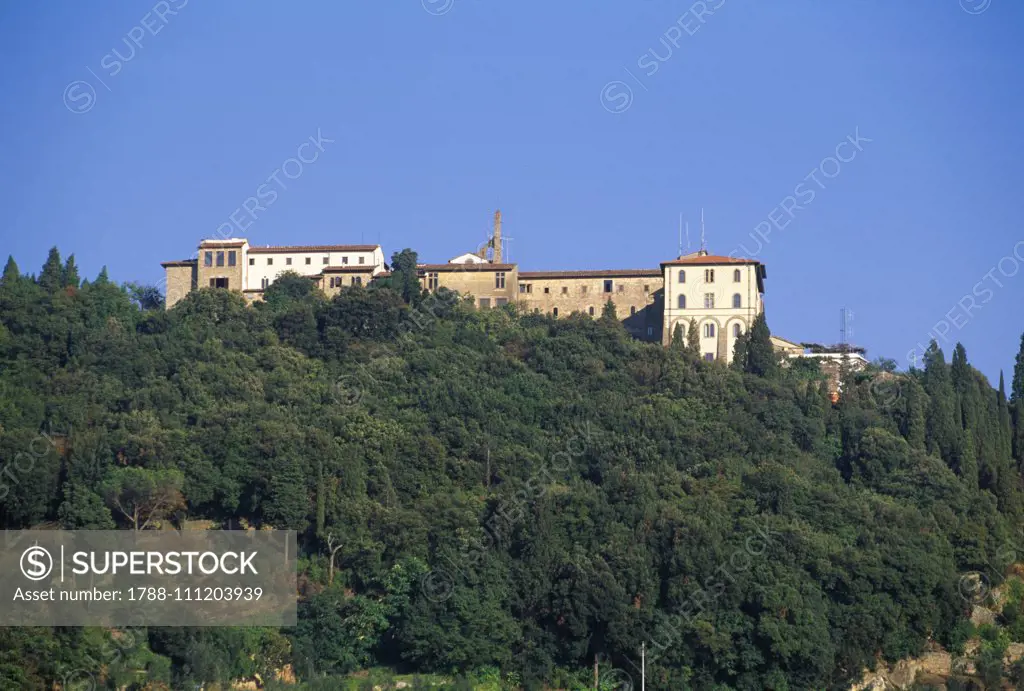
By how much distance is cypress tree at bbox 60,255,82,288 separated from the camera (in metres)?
84.8

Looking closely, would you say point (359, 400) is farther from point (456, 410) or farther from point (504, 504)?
point (504, 504)

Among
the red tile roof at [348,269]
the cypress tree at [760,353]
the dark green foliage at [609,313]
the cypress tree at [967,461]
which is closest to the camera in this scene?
the cypress tree at [967,461]

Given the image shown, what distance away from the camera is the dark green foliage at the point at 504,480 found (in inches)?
2346

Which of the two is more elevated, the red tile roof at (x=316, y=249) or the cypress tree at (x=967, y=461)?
the red tile roof at (x=316, y=249)

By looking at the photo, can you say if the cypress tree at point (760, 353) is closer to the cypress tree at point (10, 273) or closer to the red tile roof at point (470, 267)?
the red tile roof at point (470, 267)

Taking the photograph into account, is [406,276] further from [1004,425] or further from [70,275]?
[1004,425]

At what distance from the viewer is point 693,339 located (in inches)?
3118

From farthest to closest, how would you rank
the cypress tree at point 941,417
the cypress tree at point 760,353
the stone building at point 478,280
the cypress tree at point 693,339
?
the stone building at point 478,280
the cypress tree at point 693,339
the cypress tree at point 760,353
the cypress tree at point 941,417

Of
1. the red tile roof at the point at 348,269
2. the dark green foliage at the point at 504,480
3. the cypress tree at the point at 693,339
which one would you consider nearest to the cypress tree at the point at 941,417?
the dark green foliage at the point at 504,480

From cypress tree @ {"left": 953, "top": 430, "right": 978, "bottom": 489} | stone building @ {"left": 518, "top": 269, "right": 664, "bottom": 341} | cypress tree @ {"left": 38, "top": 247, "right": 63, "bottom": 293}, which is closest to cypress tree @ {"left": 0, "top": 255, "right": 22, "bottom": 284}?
cypress tree @ {"left": 38, "top": 247, "right": 63, "bottom": 293}

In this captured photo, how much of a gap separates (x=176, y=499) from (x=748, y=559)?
18.4 meters

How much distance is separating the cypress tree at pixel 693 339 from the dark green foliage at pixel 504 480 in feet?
6.18

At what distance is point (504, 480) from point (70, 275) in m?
26.7

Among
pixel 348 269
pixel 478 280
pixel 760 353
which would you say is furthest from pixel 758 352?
pixel 348 269
